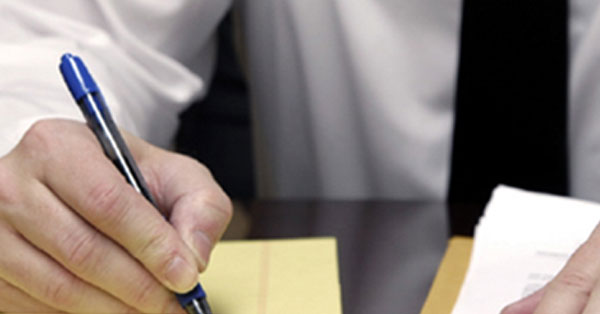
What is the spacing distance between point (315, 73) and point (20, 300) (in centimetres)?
57

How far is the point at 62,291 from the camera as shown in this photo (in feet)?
1.77

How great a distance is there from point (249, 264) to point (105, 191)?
186 mm

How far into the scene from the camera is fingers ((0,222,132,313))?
539 millimetres

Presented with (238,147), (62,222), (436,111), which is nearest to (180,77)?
(436,111)

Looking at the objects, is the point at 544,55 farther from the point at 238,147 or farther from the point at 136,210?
the point at 238,147

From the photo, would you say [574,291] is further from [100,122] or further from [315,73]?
[315,73]

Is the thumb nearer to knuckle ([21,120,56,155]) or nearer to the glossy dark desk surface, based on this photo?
the glossy dark desk surface

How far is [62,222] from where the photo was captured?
1.73 feet

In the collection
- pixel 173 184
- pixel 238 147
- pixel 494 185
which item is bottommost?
pixel 238 147

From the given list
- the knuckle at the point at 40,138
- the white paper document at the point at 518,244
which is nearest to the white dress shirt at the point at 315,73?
the knuckle at the point at 40,138

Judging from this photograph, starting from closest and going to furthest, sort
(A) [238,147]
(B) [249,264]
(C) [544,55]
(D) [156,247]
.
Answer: (D) [156,247] → (B) [249,264] → (C) [544,55] → (A) [238,147]

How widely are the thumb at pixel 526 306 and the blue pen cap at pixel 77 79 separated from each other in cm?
33

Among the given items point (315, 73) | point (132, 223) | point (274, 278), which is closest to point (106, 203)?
point (132, 223)

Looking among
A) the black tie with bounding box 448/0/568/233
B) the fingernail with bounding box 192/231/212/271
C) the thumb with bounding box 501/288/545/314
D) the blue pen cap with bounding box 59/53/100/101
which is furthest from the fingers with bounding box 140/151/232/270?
the black tie with bounding box 448/0/568/233
